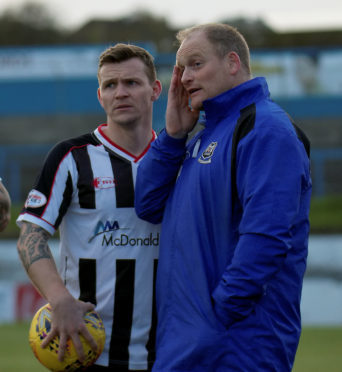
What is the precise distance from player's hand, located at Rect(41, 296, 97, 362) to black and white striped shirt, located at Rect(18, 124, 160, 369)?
352 mm

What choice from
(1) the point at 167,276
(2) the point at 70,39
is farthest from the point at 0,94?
(1) the point at 167,276

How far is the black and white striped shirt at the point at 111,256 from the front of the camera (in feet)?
Result: 10.5

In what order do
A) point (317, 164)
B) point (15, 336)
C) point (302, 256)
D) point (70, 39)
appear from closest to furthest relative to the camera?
point (302, 256) → point (15, 336) → point (317, 164) → point (70, 39)

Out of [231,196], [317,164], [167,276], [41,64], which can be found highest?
[41,64]

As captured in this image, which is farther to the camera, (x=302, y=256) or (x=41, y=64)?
(x=41, y=64)

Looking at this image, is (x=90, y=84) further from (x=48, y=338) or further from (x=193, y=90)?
(x=48, y=338)

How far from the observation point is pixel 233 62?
2779 mm

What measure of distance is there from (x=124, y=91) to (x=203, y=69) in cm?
64

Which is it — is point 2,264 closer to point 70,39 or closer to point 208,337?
point 208,337

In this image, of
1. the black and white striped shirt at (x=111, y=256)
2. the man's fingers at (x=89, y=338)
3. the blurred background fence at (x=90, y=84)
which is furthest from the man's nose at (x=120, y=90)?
the blurred background fence at (x=90, y=84)

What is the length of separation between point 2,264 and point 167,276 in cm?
1004

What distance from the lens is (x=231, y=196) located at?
2.59m

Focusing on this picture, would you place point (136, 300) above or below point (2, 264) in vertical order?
above

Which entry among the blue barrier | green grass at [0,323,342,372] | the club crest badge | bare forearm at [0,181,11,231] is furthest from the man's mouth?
the blue barrier
